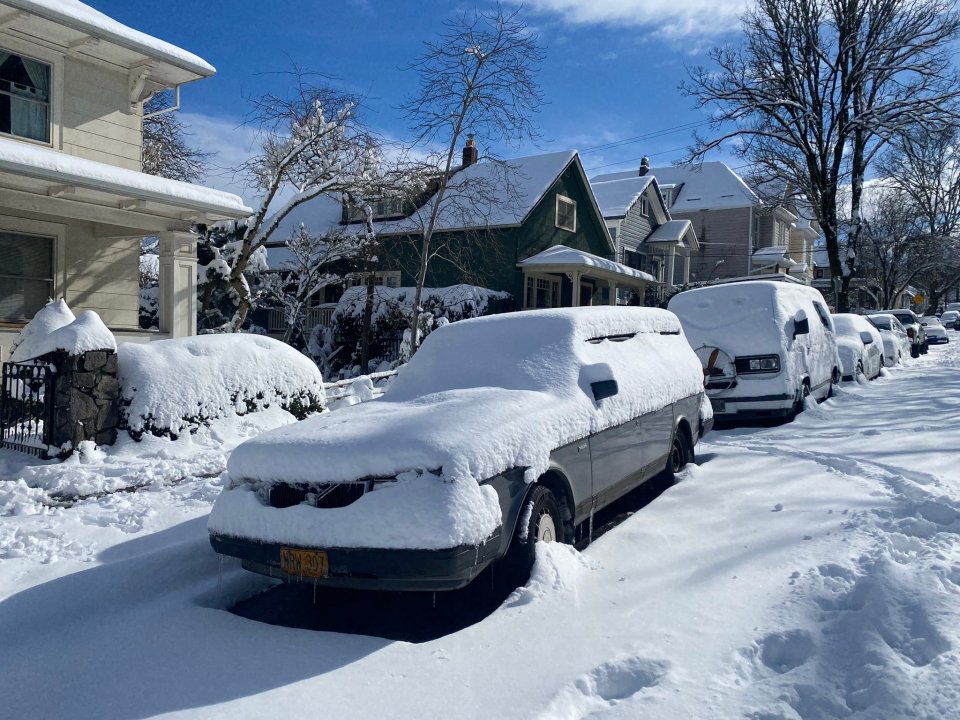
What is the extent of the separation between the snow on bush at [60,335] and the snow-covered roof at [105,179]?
9.50 ft

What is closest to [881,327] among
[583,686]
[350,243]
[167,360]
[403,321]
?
[403,321]

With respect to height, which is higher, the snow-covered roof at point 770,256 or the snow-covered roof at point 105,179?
the snow-covered roof at point 770,256

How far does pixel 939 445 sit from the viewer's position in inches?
315

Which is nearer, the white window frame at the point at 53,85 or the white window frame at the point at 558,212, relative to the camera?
the white window frame at the point at 53,85

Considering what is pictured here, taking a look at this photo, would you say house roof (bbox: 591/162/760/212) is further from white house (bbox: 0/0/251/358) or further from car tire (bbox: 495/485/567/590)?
car tire (bbox: 495/485/567/590)

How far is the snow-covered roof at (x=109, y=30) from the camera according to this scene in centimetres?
1141

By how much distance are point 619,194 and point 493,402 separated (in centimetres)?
3264

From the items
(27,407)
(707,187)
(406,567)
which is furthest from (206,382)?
(707,187)

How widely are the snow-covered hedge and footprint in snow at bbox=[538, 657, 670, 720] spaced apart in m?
6.41

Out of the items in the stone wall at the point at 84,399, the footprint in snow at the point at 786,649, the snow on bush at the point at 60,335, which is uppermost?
the snow on bush at the point at 60,335

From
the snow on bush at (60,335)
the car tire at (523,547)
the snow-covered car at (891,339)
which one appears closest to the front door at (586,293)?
the snow-covered car at (891,339)

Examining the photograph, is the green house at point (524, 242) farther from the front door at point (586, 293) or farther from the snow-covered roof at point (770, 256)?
the snow-covered roof at point (770, 256)

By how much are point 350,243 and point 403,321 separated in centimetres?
251

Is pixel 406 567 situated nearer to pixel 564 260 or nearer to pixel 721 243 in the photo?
pixel 564 260
